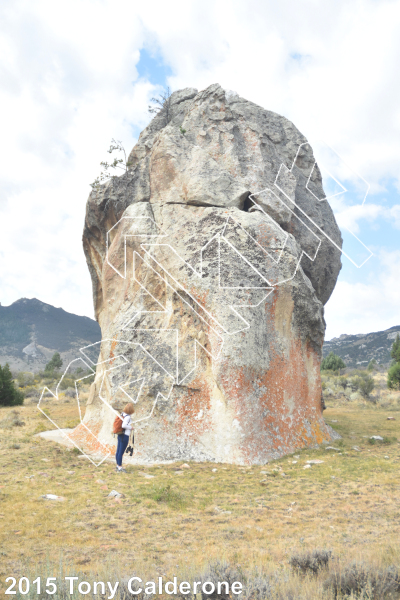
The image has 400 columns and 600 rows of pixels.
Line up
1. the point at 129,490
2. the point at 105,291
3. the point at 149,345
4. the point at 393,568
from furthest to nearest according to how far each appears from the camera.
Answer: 1. the point at 105,291
2. the point at 149,345
3. the point at 129,490
4. the point at 393,568

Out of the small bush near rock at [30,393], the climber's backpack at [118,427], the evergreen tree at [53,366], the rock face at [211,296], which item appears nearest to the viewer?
the climber's backpack at [118,427]

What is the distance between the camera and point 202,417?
9188 mm

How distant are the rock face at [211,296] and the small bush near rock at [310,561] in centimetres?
491

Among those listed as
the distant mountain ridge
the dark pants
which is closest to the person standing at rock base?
the dark pants

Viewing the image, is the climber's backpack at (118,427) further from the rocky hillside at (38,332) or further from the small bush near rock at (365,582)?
the rocky hillside at (38,332)

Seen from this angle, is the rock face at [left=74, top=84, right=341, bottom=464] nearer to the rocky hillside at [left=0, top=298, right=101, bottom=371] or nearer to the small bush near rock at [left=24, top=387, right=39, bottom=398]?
the small bush near rock at [left=24, top=387, right=39, bottom=398]

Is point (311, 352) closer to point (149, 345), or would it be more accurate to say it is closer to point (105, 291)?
point (149, 345)

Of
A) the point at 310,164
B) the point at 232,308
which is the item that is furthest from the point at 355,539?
the point at 310,164

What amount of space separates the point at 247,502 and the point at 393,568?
3118 millimetres

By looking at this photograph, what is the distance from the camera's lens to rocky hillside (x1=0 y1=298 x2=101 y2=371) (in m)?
101

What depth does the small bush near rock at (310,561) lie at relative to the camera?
363 centimetres

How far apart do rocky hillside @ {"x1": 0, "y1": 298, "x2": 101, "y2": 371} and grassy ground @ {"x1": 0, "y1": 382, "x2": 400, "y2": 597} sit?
88.0 metres

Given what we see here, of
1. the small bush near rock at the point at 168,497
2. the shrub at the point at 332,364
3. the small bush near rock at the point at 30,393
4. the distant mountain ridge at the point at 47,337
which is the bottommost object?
the small bush near rock at the point at 168,497

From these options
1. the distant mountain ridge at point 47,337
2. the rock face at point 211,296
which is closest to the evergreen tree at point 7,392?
the rock face at point 211,296
